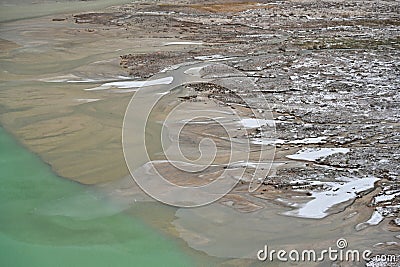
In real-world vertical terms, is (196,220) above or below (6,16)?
below

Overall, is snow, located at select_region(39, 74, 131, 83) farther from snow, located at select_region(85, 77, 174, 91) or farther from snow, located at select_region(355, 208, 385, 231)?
snow, located at select_region(355, 208, 385, 231)

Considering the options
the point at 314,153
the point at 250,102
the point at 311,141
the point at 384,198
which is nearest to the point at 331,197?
the point at 384,198

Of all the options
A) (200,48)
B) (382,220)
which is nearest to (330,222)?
(382,220)

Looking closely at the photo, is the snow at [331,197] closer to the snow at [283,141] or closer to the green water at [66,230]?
the snow at [283,141]

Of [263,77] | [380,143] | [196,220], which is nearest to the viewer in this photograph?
[196,220]

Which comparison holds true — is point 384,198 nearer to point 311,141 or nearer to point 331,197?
point 331,197

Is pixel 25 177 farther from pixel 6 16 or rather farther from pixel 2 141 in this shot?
pixel 6 16

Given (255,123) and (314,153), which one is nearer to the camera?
(314,153)

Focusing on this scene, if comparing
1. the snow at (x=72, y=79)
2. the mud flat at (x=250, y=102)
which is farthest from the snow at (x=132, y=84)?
the snow at (x=72, y=79)
